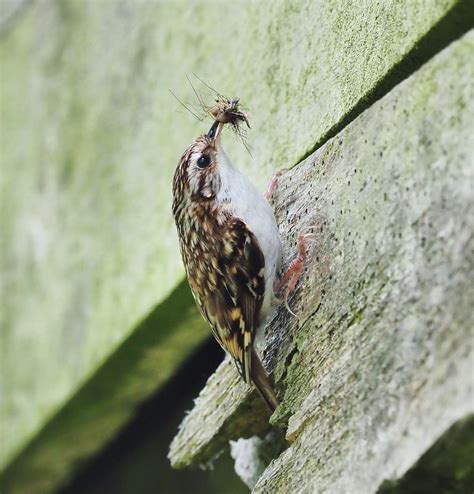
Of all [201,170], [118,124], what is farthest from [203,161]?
[118,124]

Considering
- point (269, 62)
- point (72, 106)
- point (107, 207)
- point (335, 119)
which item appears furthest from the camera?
point (72, 106)

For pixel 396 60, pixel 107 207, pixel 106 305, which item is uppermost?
pixel 107 207

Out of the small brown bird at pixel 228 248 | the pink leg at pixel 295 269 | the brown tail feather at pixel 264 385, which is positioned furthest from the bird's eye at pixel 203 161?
the brown tail feather at pixel 264 385

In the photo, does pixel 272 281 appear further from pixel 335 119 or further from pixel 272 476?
pixel 272 476

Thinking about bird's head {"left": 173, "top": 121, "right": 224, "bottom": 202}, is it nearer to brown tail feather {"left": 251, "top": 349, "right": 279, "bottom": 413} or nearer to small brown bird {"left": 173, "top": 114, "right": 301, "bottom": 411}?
small brown bird {"left": 173, "top": 114, "right": 301, "bottom": 411}

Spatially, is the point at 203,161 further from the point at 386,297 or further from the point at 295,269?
the point at 386,297

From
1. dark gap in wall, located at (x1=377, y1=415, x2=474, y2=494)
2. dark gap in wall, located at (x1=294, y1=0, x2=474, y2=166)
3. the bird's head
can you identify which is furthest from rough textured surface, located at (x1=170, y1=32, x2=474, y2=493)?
the bird's head

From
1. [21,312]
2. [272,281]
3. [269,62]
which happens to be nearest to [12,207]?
[21,312]
